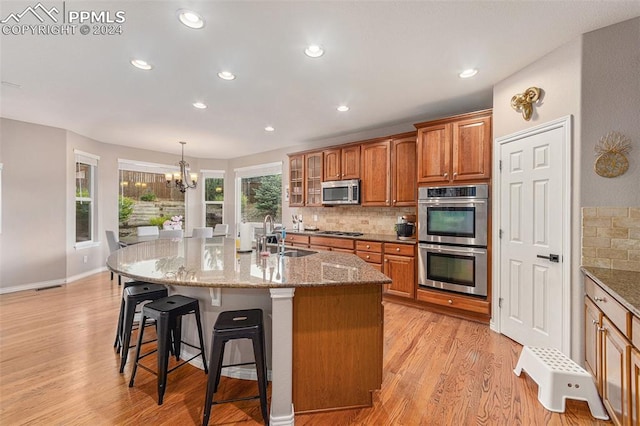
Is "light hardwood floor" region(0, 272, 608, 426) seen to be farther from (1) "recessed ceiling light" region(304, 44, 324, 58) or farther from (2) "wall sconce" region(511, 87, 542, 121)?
(1) "recessed ceiling light" region(304, 44, 324, 58)

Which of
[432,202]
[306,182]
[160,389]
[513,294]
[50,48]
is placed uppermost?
[50,48]

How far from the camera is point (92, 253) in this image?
5.43 m

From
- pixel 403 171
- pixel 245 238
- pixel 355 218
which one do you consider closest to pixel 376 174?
pixel 403 171

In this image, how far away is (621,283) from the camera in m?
1.73

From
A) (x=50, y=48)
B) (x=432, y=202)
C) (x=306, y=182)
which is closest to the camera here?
(x=50, y=48)

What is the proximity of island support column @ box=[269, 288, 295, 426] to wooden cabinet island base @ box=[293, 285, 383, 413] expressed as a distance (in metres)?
0.09

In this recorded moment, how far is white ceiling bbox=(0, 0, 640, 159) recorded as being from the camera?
1.93 meters

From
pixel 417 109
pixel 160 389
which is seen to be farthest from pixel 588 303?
pixel 160 389

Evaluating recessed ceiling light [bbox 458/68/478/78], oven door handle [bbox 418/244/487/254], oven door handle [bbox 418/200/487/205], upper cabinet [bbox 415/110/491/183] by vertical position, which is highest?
recessed ceiling light [bbox 458/68/478/78]

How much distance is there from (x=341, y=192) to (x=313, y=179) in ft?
2.64

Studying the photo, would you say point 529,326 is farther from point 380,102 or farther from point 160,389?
point 160,389

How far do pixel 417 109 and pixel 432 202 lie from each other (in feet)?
4.25

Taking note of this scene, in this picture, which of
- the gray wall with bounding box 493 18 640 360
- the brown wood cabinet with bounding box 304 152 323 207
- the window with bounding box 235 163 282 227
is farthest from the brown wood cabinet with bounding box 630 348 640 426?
the window with bounding box 235 163 282 227

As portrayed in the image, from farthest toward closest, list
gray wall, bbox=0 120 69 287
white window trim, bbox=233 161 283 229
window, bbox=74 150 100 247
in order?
white window trim, bbox=233 161 283 229 < window, bbox=74 150 100 247 < gray wall, bbox=0 120 69 287
